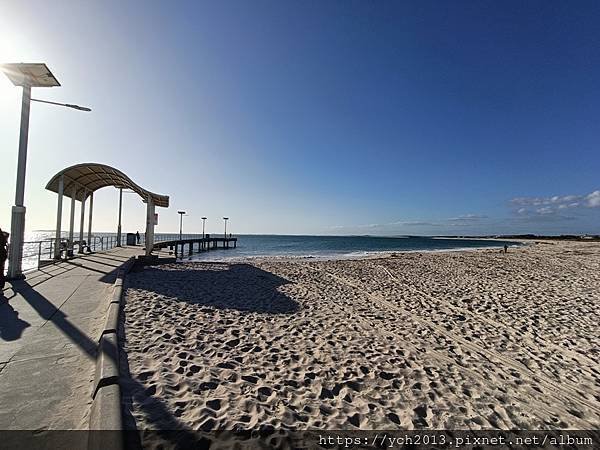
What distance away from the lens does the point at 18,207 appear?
815 cm

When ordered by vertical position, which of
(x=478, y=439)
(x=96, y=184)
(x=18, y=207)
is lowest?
(x=478, y=439)

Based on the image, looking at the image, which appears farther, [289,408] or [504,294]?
[504,294]

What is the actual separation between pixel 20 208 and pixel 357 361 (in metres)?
9.75

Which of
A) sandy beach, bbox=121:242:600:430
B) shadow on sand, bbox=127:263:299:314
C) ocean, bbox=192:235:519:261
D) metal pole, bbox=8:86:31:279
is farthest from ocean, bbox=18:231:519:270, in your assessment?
sandy beach, bbox=121:242:600:430

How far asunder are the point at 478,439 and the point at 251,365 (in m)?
2.63

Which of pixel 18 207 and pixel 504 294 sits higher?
pixel 18 207

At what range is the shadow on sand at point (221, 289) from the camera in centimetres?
716

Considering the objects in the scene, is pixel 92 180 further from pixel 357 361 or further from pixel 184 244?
pixel 184 244

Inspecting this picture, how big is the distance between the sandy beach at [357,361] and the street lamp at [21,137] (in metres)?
3.24

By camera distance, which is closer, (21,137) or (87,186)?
(21,137)

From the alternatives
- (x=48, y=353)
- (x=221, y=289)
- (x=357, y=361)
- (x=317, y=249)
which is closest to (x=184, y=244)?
(x=317, y=249)

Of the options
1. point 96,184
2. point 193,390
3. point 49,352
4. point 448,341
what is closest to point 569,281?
point 448,341

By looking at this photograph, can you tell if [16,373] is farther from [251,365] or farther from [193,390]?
[251,365]

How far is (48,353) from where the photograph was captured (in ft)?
12.1
